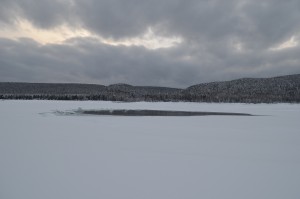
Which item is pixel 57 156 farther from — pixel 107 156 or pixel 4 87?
pixel 4 87

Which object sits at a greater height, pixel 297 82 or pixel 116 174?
pixel 297 82

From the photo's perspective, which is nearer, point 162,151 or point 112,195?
point 112,195

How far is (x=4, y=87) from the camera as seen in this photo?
13600 centimetres

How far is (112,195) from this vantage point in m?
4.31

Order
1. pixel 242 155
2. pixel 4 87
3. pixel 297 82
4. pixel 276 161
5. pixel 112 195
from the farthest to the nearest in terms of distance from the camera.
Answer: pixel 4 87
pixel 297 82
pixel 242 155
pixel 276 161
pixel 112 195

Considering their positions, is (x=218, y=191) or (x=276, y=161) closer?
(x=218, y=191)

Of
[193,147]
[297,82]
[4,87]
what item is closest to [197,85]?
[297,82]

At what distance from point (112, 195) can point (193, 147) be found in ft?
14.3

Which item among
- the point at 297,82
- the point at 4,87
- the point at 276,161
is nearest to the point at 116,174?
the point at 276,161

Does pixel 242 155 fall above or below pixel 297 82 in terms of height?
below

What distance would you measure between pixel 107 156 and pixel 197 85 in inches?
5593

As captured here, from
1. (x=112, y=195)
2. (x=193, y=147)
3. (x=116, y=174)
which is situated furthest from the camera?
(x=193, y=147)

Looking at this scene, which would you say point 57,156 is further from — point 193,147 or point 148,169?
point 193,147

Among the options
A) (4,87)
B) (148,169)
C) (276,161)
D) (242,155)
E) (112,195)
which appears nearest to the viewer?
(112,195)
